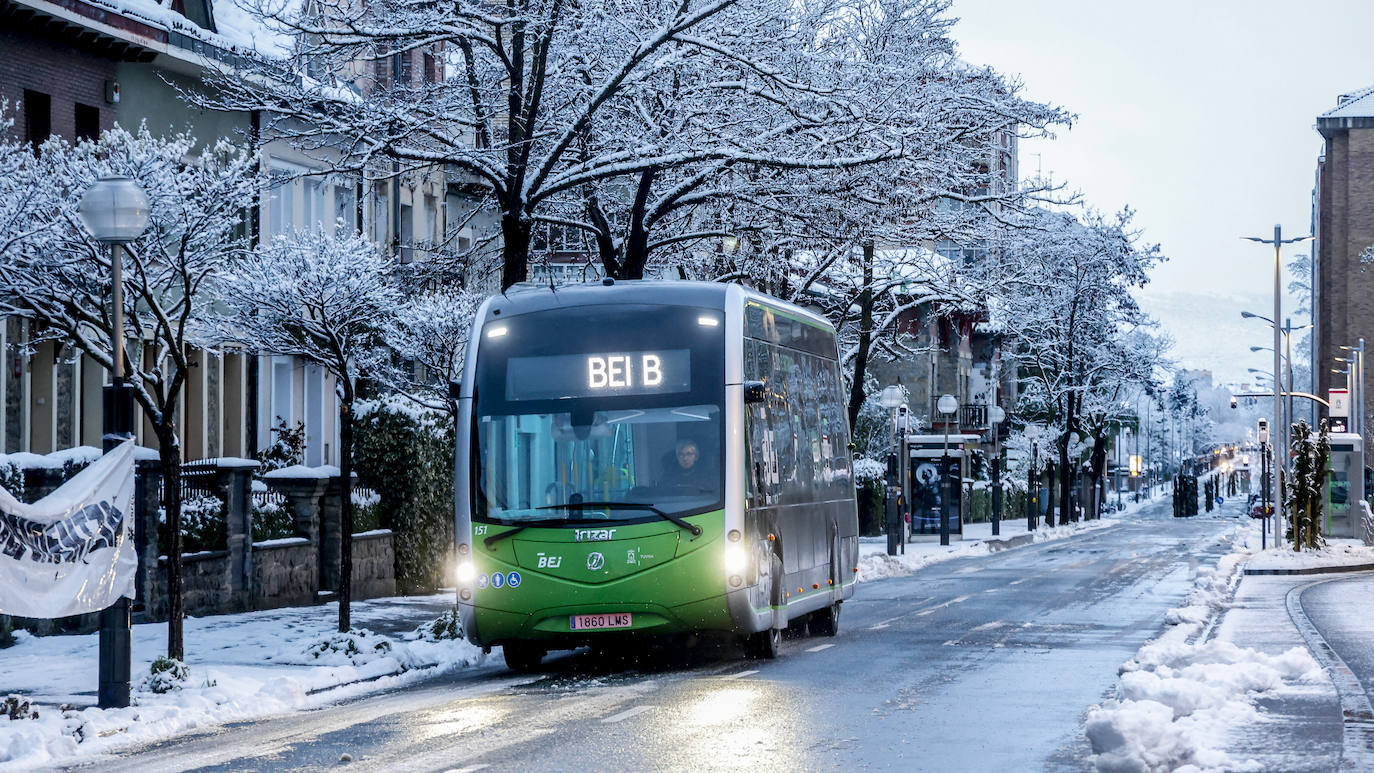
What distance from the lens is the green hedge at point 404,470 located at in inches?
1163

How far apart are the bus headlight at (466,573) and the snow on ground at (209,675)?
1.00 meters

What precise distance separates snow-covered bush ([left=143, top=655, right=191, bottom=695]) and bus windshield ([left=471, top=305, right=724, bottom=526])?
318cm

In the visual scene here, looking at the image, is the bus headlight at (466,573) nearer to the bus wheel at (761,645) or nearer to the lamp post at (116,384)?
the bus wheel at (761,645)

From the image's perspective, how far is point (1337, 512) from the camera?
6238 cm

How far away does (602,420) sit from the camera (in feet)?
57.2

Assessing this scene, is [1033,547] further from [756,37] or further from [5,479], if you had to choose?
[5,479]

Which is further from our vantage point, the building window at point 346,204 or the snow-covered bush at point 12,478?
the building window at point 346,204

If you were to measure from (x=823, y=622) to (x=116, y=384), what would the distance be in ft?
33.0

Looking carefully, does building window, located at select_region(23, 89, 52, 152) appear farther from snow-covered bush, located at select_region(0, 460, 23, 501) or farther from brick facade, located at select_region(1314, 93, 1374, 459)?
brick facade, located at select_region(1314, 93, 1374, 459)

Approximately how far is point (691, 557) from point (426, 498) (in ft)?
45.4

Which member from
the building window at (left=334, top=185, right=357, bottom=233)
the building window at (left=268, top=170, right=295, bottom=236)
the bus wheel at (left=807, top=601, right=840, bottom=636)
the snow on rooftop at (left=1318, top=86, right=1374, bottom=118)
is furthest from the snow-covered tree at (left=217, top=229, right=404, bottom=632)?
the snow on rooftop at (left=1318, top=86, right=1374, bottom=118)

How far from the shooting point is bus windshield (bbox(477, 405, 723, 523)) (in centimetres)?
1725

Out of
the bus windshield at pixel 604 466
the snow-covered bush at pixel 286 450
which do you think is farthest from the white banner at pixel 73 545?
the snow-covered bush at pixel 286 450

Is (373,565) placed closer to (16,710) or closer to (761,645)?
(761,645)
